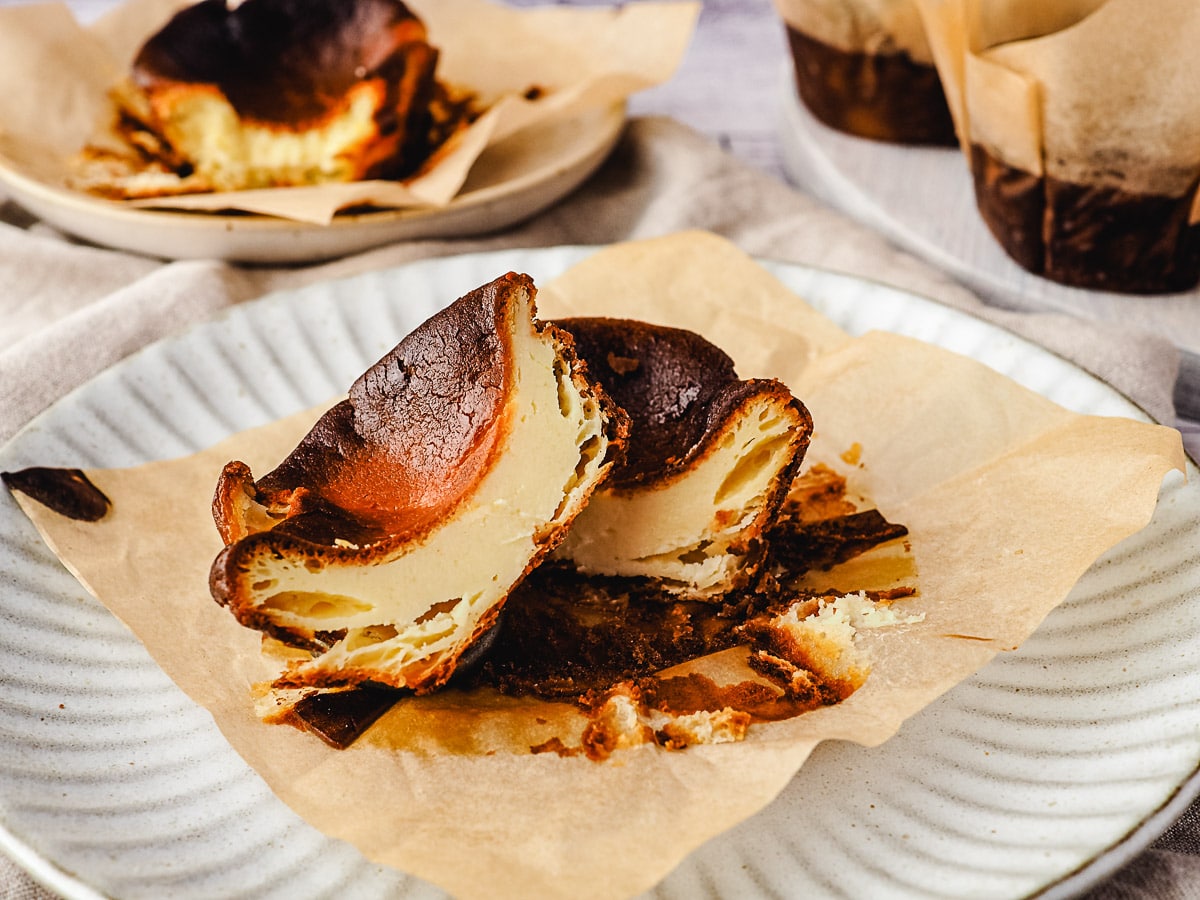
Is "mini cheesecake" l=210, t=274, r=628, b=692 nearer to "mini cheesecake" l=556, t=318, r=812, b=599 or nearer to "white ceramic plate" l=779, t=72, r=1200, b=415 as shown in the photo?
"mini cheesecake" l=556, t=318, r=812, b=599

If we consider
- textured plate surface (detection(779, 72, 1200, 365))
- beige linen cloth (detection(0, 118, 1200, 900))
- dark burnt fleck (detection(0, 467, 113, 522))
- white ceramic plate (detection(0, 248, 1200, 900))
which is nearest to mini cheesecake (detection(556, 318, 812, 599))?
white ceramic plate (detection(0, 248, 1200, 900))

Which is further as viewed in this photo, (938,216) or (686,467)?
(938,216)

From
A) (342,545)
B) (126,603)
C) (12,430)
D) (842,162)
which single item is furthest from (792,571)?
(842,162)

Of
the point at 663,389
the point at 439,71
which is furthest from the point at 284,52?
the point at 663,389

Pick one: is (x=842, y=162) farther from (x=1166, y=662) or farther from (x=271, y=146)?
(x=1166, y=662)

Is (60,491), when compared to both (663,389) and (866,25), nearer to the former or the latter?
(663,389)
